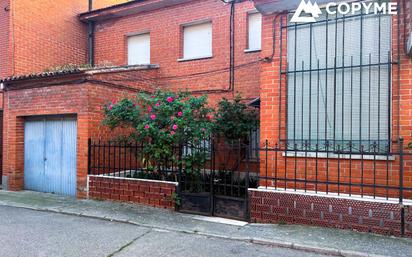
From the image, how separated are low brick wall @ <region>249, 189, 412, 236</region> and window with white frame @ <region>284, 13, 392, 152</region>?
88 cm

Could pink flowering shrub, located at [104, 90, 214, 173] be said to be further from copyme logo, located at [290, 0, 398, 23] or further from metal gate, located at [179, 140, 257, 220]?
copyme logo, located at [290, 0, 398, 23]

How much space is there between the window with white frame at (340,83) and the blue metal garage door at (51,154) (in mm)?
5600

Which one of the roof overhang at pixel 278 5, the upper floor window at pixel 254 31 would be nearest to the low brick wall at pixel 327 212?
the roof overhang at pixel 278 5

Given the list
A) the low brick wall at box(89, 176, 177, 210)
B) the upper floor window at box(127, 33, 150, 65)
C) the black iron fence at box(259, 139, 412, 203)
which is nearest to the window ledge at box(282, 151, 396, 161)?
the black iron fence at box(259, 139, 412, 203)

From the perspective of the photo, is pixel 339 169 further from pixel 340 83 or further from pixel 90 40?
pixel 90 40

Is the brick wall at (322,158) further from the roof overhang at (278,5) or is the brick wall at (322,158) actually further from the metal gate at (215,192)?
the metal gate at (215,192)

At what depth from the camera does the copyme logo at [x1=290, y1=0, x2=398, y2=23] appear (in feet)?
16.5

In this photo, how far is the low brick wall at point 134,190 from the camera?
6.49 metres

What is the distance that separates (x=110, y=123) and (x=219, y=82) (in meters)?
3.51

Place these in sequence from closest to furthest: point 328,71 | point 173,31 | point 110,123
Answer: point 328,71 → point 110,123 → point 173,31

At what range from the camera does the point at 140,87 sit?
9172 millimetres

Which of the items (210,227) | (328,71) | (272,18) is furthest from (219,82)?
(210,227)

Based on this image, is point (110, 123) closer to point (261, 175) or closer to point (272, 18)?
point (261, 175)

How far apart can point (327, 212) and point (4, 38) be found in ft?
33.1
